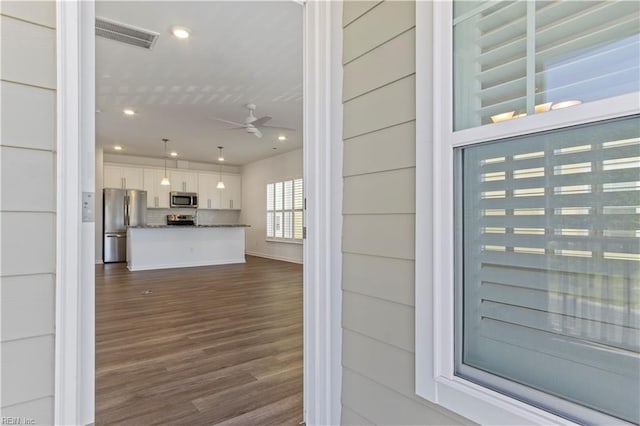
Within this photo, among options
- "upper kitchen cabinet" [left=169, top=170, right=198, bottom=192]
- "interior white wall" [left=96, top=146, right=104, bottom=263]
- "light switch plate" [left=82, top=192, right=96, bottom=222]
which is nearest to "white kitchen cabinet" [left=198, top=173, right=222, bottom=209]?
"upper kitchen cabinet" [left=169, top=170, right=198, bottom=192]

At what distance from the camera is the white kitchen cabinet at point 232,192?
33.1ft

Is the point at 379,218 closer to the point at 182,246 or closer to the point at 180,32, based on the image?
the point at 180,32

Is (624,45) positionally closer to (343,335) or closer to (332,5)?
(332,5)

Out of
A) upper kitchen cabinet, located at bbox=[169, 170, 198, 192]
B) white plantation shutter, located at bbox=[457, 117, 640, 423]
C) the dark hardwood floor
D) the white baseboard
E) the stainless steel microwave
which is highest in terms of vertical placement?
upper kitchen cabinet, located at bbox=[169, 170, 198, 192]

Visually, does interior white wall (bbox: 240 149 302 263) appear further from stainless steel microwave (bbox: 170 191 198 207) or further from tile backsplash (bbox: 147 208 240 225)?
stainless steel microwave (bbox: 170 191 198 207)

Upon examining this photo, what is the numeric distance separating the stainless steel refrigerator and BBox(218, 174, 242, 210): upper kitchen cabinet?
2412mm

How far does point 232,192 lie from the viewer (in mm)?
10242

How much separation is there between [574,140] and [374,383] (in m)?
1.06

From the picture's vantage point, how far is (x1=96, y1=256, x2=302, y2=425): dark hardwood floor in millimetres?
1797

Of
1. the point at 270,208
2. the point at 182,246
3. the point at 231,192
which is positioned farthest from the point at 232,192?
the point at 182,246

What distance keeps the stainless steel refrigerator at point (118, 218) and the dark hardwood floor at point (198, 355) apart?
11.1 ft

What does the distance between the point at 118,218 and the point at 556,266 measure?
918 centimetres

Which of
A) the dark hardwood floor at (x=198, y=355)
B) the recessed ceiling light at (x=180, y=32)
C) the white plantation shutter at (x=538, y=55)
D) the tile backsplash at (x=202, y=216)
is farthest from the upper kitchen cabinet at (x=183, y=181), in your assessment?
the white plantation shutter at (x=538, y=55)

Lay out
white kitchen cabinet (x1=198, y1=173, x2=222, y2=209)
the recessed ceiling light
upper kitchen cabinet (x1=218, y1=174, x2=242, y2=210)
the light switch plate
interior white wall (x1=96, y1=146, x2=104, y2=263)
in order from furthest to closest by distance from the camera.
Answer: upper kitchen cabinet (x1=218, y1=174, x2=242, y2=210), white kitchen cabinet (x1=198, y1=173, x2=222, y2=209), interior white wall (x1=96, y1=146, x2=104, y2=263), the recessed ceiling light, the light switch plate
